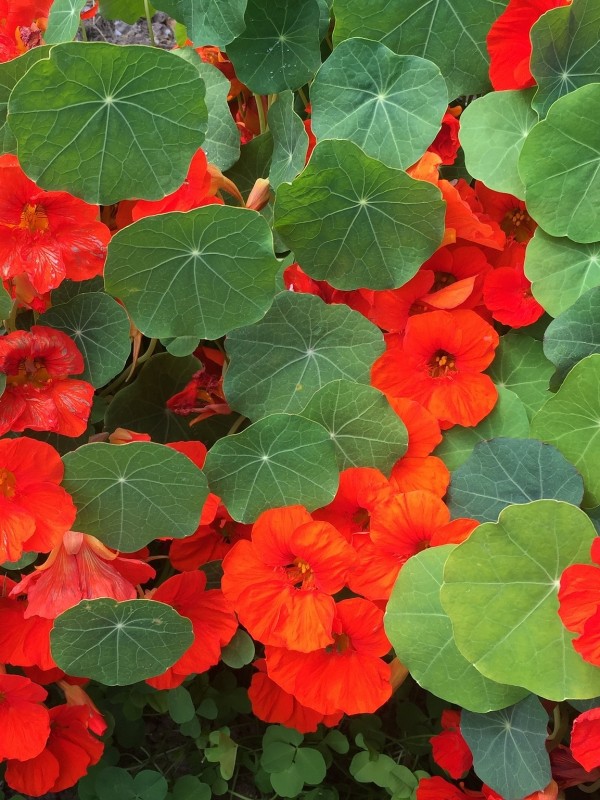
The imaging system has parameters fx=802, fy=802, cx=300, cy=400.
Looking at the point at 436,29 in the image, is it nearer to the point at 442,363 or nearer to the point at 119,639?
the point at 442,363

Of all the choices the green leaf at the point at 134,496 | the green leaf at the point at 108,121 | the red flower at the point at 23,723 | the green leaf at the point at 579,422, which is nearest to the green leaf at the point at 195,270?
the green leaf at the point at 108,121

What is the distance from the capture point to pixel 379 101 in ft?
3.50

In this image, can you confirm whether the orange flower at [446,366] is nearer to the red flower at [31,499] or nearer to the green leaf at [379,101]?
the green leaf at [379,101]

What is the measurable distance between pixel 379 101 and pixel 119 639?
76 centimetres

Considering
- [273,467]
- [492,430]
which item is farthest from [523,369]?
[273,467]

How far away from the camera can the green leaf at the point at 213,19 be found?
1056 mm

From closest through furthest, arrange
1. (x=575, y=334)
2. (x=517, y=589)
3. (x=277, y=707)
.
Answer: (x=517, y=589) → (x=575, y=334) → (x=277, y=707)

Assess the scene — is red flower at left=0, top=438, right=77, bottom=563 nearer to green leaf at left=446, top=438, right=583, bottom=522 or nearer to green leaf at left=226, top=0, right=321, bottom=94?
green leaf at left=446, top=438, right=583, bottom=522

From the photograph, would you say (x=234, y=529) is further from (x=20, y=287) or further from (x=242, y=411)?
(x=20, y=287)

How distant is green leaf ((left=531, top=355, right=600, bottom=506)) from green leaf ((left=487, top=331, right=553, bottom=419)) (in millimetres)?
94

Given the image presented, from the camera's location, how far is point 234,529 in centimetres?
116

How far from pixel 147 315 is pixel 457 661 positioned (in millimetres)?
552

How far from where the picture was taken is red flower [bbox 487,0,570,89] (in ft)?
3.34

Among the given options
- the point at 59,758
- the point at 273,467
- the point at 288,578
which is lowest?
the point at 59,758
